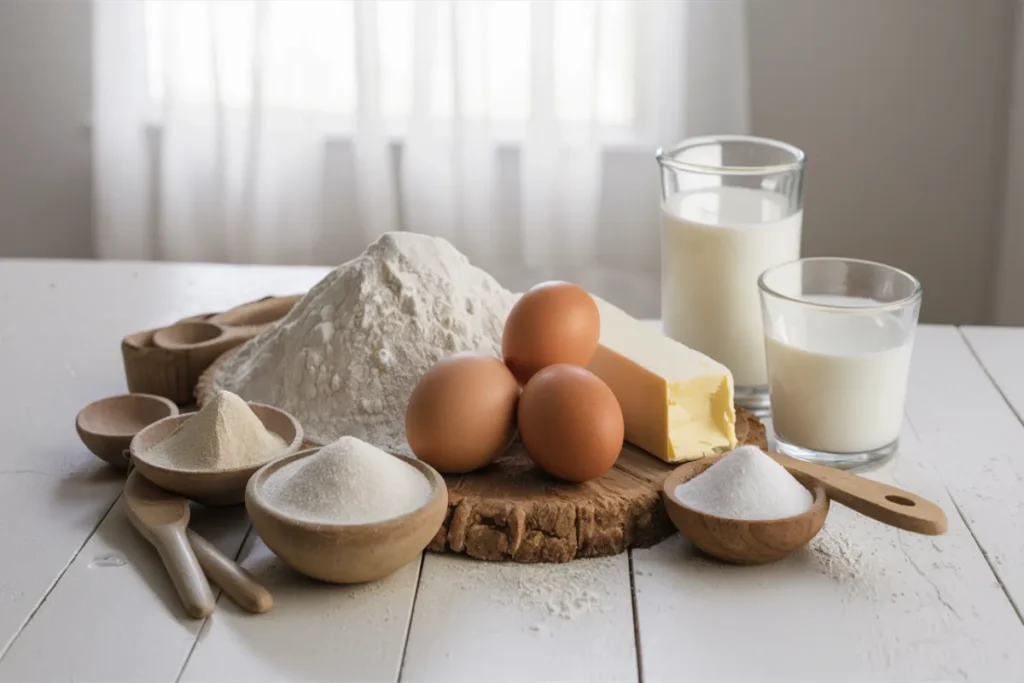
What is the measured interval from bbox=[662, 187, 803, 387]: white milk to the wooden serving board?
0.31 meters

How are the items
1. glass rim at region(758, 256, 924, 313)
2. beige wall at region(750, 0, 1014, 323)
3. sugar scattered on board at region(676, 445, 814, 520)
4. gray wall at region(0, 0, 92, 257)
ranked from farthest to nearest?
gray wall at region(0, 0, 92, 257)
beige wall at region(750, 0, 1014, 323)
glass rim at region(758, 256, 924, 313)
sugar scattered on board at region(676, 445, 814, 520)

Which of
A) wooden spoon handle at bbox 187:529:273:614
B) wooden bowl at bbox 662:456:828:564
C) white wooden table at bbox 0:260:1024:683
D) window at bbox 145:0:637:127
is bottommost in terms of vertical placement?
white wooden table at bbox 0:260:1024:683

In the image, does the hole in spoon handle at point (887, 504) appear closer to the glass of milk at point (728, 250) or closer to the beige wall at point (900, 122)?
the glass of milk at point (728, 250)

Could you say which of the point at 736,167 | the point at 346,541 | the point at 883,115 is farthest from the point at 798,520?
the point at 883,115

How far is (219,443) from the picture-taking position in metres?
1.00

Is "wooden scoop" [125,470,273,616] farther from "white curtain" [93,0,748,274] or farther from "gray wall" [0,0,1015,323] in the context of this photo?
"gray wall" [0,0,1015,323]

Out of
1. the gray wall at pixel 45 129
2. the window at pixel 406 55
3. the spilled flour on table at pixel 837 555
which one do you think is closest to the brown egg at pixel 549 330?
the spilled flour on table at pixel 837 555

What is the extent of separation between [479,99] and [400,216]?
0.35 metres

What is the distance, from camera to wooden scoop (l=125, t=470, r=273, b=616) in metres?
0.88

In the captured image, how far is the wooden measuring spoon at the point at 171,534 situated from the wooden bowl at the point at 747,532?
373 mm

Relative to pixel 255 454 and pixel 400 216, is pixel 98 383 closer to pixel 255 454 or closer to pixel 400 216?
pixel 255 454

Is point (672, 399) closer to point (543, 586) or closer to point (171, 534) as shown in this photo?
point (543, 586)

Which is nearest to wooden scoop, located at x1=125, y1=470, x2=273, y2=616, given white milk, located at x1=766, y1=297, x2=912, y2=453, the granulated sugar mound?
the granulated sugar mound

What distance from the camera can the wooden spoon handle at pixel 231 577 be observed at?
2.88ft
